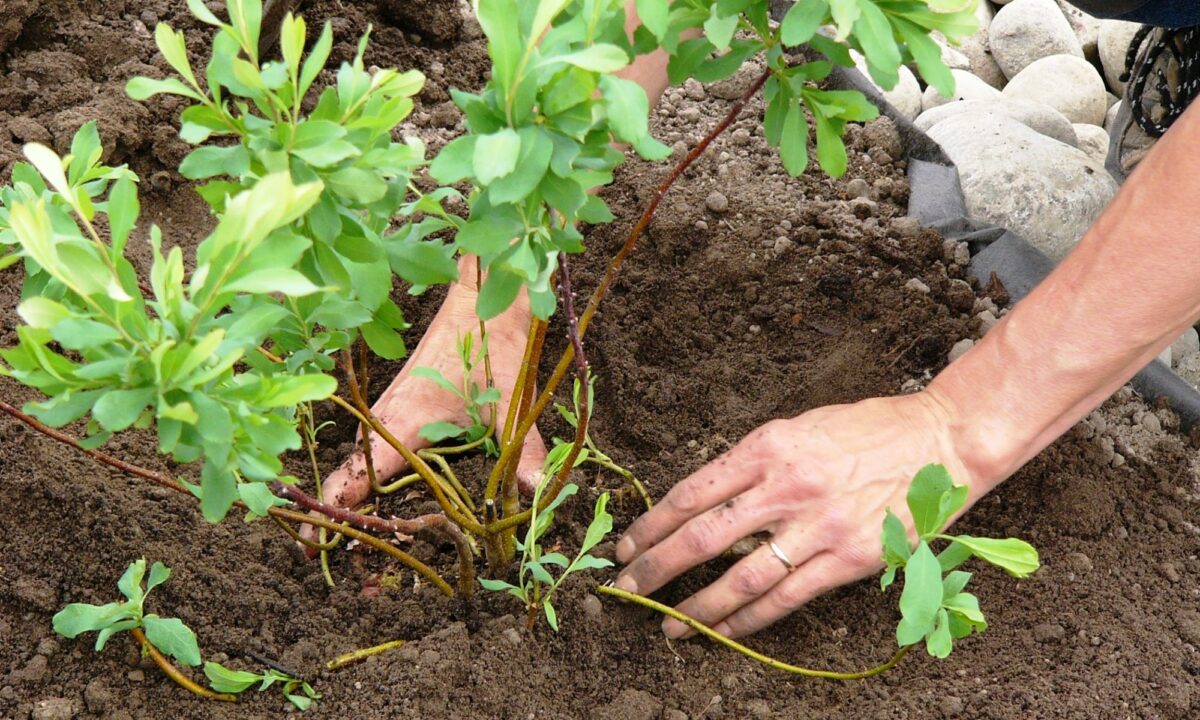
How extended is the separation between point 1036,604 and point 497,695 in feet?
3.18

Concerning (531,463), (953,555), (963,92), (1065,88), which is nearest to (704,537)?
(531,463)

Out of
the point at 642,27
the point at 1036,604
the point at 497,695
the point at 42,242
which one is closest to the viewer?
the point at 42,242

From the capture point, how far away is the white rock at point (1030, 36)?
4.05 meters

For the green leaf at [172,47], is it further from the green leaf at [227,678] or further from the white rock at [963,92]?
the white rock at [963,92]

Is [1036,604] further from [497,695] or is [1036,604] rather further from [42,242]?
[42,242]

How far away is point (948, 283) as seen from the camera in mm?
2525

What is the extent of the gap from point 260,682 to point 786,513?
2.74 feet

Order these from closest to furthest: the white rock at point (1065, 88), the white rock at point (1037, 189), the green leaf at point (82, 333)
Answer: the green leaf at point (82, 333)
the white rock at point (1037, 189)
the white rock at point (1065, 88)

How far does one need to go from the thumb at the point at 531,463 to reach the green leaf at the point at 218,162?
922 millimetres

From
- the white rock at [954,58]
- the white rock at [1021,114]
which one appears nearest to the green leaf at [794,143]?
the white rock at [1021,114]

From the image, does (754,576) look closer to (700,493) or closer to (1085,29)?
(700,493)

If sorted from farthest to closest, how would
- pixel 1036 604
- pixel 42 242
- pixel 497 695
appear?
pixel 1036 604, pixel 497 695, pixel 42 242

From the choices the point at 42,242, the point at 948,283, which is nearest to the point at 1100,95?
the point at 948,283

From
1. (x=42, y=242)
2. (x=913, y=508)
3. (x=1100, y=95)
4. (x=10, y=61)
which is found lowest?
(x=1100, y=95)
